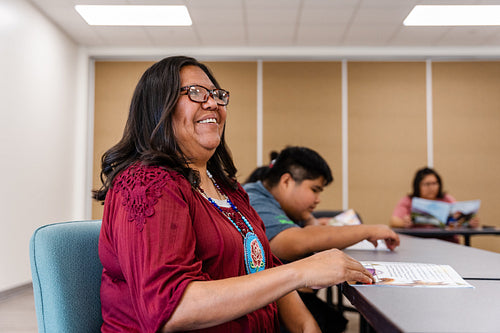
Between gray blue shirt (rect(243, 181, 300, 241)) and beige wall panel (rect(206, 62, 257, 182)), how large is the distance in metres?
3.74

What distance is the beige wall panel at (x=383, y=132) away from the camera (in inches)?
222

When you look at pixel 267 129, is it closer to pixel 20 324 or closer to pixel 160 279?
pixel 20 324

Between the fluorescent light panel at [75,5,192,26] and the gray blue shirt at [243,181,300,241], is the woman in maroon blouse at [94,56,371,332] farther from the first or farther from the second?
the fluorescent light panel at [75,5,192,26]

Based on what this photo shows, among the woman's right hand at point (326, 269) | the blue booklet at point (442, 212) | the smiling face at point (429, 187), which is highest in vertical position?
the smiling face at point (429, 187)

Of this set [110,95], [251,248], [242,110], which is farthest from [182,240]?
[110,95]

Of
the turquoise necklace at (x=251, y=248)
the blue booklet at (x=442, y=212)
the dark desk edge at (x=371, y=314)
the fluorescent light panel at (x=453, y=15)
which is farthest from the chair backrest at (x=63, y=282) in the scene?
the fluorescent light panel at (x=453, y=15)

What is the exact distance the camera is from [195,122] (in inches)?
43.2

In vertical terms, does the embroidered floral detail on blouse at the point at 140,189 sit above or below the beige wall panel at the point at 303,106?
below

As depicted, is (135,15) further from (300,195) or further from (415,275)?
(415,275)

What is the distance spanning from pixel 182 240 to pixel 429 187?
3952 millimetres

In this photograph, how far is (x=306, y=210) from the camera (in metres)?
2.12

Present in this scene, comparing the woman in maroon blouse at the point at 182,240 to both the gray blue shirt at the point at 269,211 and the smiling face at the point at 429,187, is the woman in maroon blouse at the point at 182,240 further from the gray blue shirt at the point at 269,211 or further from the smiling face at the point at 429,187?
the smiling face at the point at 429,187

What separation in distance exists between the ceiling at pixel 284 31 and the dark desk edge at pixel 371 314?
3.82m

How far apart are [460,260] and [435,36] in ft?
14.6
